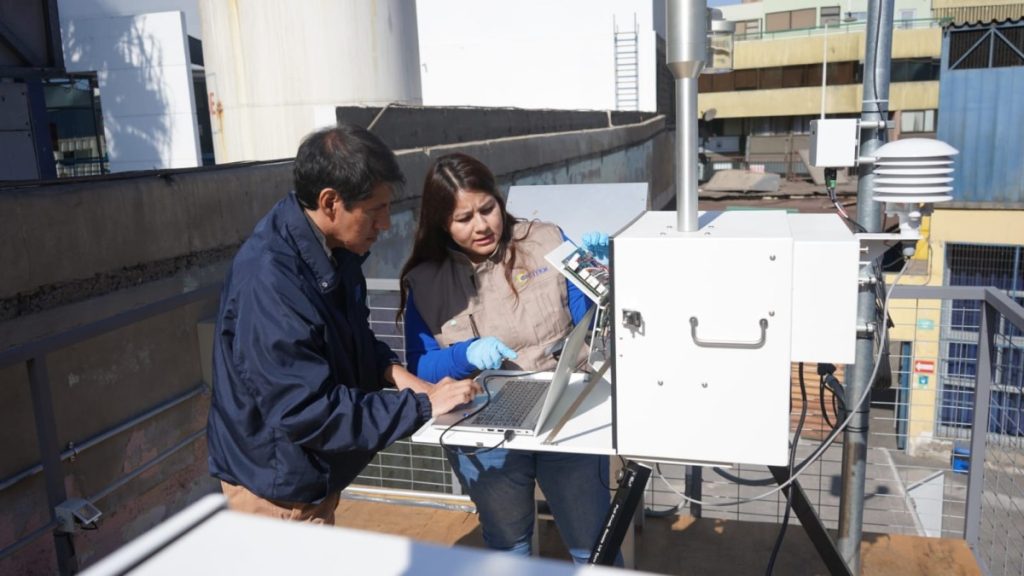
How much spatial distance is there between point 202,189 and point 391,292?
1.04 m

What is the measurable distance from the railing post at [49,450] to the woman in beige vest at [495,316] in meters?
1.12

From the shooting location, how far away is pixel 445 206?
2506mm

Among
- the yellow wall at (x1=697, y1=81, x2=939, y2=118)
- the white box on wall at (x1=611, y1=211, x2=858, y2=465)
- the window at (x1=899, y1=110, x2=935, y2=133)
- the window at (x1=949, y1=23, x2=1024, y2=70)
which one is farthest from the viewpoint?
the window at (x1=899, y1=110, x2=935, y2=133)

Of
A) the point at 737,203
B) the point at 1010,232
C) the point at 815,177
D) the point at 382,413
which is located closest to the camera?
the point at 382,413

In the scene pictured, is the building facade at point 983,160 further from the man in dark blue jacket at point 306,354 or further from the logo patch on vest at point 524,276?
the man in dark blue jacket at point 306,354

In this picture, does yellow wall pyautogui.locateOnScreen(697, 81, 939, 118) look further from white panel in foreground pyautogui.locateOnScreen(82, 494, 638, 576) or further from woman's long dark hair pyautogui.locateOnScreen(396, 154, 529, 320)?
white panel in foreground pyautogui.locateOnScreen(82, 494, 638, 576)

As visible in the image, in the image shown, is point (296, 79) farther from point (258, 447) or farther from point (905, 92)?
point (905, 92)

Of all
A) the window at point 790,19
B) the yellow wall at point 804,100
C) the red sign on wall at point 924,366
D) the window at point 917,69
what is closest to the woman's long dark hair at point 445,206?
the red sign on wall at point 924,366

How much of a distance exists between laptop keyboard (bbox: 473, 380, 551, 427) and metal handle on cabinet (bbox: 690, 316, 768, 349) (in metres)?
0.55

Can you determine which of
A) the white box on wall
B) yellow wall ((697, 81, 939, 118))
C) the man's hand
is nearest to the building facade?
the white box on wall

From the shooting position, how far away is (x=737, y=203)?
2028 cm

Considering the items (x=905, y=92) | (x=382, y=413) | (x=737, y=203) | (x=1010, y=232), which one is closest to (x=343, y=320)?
→ (x=382, y=413)

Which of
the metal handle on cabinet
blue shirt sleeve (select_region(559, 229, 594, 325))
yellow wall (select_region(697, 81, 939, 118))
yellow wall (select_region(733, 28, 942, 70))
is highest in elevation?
yellow wall (select_region(733, 28, 942, 70))

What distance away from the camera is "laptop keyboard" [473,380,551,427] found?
2098mm
